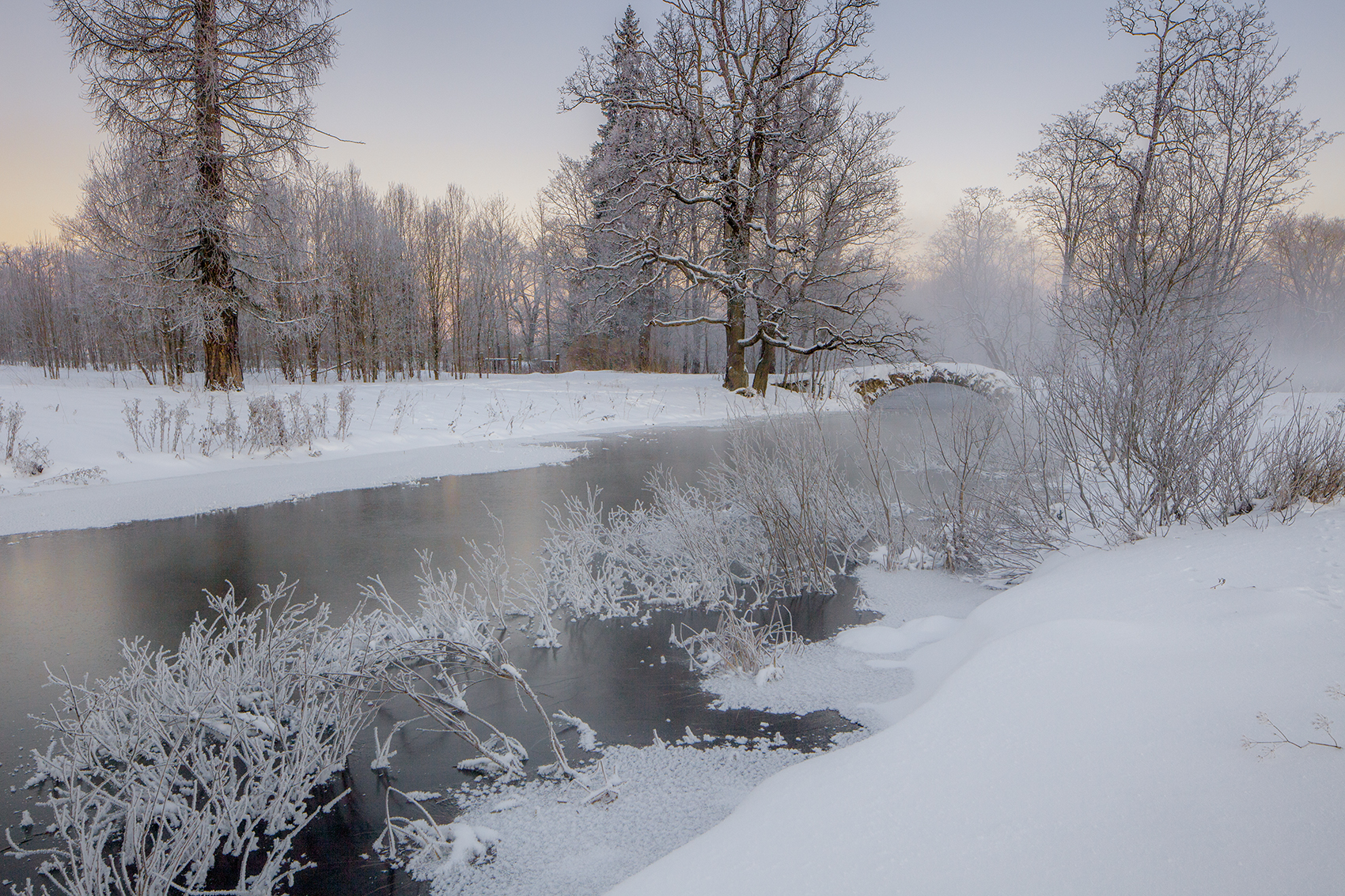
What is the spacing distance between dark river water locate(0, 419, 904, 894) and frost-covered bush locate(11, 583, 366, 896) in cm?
21

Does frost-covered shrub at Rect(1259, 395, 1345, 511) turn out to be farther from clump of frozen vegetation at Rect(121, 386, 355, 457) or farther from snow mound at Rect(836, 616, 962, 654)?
clump of frozen vegetation at Rect(121, 386, 355, 457)

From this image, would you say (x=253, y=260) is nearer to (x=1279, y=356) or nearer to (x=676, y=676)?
(x=676, y=676)

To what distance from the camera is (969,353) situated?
50500 millimetres

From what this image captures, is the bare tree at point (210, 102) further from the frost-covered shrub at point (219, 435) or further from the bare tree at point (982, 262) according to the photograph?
the bare tree at point (982, 262)

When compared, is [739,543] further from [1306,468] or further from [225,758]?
[225,758]

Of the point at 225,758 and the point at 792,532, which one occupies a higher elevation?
the point at 792,532

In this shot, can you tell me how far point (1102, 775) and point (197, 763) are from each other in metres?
3.52

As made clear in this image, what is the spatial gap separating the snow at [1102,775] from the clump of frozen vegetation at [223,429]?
11.9 m

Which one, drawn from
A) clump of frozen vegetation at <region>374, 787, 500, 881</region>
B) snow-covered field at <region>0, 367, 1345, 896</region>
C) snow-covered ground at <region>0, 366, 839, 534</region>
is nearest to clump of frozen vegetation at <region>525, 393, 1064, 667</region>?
snow-covered ground at <region>0, 366, 839, 534</region>

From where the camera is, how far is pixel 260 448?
12.6 metres

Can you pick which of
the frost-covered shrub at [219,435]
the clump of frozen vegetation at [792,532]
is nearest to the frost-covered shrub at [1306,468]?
the clump of frozen vegetation at [792,532]

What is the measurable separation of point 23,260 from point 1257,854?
208 ft

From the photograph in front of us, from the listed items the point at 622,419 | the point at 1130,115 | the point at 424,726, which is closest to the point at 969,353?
the point at 1130,115

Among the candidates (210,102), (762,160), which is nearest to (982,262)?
(762,160)
